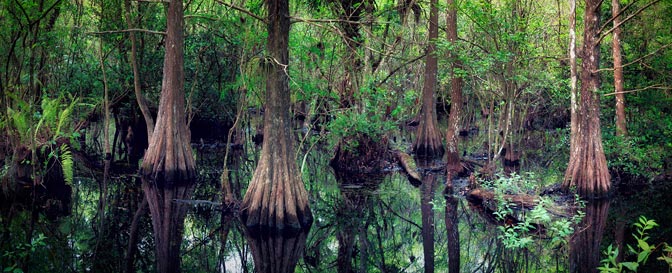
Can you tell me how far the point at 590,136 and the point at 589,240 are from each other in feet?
12.0

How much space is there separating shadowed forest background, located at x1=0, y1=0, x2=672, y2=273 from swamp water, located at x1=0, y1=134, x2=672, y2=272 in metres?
0.06

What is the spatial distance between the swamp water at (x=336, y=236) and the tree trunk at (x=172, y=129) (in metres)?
0.94

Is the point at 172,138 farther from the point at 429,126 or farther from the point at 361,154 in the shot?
the point at 429,126

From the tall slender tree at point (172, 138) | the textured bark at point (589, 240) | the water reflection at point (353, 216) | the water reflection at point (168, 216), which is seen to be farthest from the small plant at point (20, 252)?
the textured bark at point (589, 240)

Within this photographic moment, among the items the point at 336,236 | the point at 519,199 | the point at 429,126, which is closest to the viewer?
the point at 336,236

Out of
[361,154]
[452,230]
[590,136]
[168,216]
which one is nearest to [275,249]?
[168,216]

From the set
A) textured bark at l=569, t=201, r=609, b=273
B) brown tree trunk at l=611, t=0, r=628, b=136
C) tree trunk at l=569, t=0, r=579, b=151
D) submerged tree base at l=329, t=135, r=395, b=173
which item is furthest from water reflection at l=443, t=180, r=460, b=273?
brown tree trunk at l=611, t=0, r=628, b=136

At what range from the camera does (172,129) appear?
641 inches

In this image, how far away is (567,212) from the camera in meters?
12.8

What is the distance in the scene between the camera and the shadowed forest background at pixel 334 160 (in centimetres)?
1066

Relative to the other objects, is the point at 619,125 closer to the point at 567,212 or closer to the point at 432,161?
the point at 567,212

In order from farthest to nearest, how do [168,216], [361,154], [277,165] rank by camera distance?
[361,154] → [168,216] → [277,165]

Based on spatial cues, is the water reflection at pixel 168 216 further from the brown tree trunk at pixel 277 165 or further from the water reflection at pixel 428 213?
the water reflection at pixel 428 213

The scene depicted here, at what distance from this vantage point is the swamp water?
9.88 m
